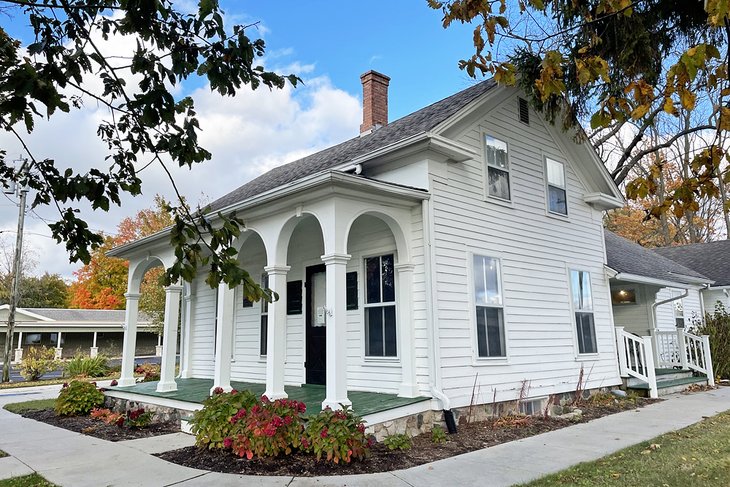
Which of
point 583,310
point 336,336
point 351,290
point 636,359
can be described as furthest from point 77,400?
point 636,359

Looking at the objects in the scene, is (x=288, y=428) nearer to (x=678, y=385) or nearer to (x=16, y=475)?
(x=16, y=475)

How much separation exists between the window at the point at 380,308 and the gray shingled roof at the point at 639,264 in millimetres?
6041

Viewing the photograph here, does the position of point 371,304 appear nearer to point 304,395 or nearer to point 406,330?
point 406,330

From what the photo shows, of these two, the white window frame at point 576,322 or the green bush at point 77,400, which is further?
the white window frame at point 576,322

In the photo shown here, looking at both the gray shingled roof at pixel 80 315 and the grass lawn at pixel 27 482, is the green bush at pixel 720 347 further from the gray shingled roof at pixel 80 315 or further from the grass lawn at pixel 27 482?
the gray shingled roof at pixel 80 315

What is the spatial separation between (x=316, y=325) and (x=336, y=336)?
3027 mm

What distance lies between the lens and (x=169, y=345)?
31.0 ft

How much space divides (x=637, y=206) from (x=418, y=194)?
89.6 ft

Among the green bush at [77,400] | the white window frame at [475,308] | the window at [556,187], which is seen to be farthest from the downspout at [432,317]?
the green bush at [77,400]

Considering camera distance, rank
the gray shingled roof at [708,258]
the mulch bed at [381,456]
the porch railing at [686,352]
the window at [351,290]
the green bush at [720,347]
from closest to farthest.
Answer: the mulch bed at [381,456]
the window at [351,290]
the porch railing at [686,352]
the green bush at [720,347]
the gray shingled roof at [708,258]

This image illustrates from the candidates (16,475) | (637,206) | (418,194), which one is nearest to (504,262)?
(418,194)

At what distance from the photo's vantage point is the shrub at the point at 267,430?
5.44 m

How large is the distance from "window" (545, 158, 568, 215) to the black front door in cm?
473

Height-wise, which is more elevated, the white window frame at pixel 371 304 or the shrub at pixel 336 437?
the white window frame at pixel 371 304
